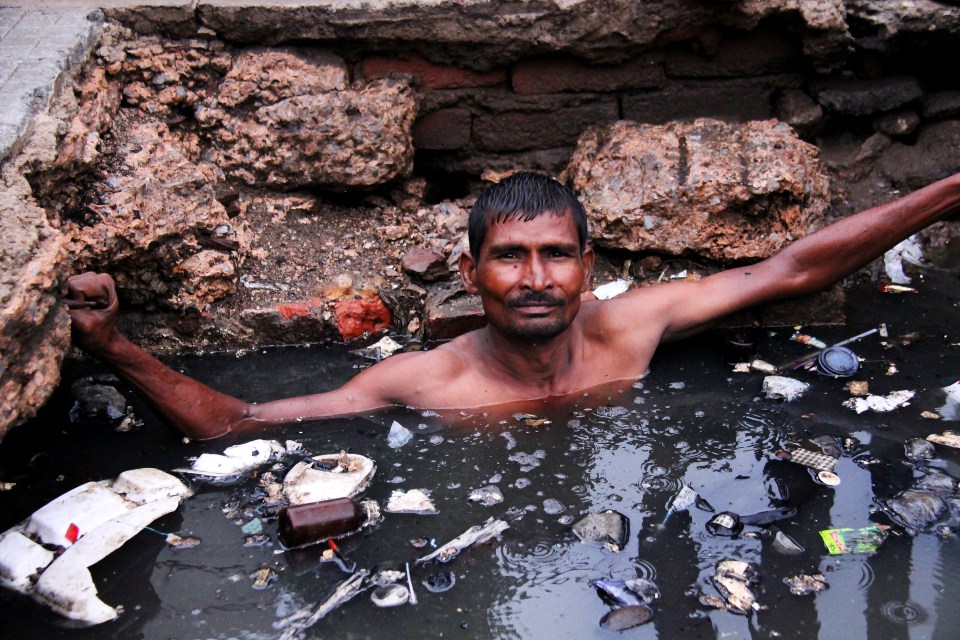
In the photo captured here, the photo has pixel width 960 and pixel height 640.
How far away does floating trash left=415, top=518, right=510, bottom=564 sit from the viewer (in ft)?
8.55

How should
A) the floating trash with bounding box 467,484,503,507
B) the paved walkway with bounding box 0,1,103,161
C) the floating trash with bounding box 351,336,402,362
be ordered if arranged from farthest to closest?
the floating trash with bounding box 351,336,402,362 → the paved walkway with bounding box 0,1,103,161 → the floating trash with bounding box 467,484,503,507

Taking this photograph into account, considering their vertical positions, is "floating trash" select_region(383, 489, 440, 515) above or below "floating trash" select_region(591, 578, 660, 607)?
above

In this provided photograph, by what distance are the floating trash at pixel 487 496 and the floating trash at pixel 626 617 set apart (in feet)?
2.06

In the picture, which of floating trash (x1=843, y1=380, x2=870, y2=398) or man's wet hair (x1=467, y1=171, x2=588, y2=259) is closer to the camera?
man's wet hair (x1=467, y1=171, x2=588, y2=259)

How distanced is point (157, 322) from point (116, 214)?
545 millimetres

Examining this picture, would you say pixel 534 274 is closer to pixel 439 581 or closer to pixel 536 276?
pixel 536 276

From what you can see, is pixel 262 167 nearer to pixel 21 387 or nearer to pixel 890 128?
pixel 21 387

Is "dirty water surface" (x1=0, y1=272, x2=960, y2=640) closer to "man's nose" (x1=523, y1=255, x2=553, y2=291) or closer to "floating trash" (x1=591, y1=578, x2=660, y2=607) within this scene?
"floating trash" (x1=591, y1=578, x2=660, y2=607)

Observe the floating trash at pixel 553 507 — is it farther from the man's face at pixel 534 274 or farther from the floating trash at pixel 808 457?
the floating trash at pixel 808 457

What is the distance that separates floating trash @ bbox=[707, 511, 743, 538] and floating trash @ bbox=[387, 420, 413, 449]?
1.15 m

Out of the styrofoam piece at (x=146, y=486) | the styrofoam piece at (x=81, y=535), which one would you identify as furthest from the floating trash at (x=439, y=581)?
the styrofoam piece at (x=146, y=486)

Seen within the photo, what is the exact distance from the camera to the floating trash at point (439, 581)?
2479 millimetres

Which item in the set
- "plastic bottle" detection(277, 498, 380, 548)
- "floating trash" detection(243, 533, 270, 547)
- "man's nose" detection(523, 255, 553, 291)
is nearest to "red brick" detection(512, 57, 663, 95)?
"man's nose" detection(523, 255, 553, 291)

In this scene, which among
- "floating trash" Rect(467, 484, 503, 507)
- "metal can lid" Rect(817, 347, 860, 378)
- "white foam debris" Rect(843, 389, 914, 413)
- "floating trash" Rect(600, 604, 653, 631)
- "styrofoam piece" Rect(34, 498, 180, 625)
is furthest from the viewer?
"metal can lid" Rect(817, 347, 860, 378)
